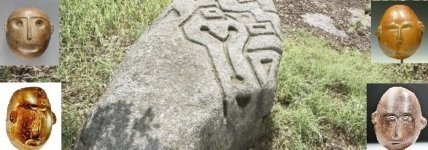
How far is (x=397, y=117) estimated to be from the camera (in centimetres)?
449

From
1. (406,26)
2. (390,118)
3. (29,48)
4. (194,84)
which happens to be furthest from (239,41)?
(29,48)

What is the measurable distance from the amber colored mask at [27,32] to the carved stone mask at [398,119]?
6.32ft

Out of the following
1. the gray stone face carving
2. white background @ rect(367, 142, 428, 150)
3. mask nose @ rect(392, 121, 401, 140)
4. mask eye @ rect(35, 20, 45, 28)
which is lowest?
white background @ rect(367, 142, 428, 150)

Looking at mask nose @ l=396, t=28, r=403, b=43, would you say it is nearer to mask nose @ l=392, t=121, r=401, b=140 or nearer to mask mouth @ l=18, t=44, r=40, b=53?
mask nose @ l=392, t=121, r=401, b=140

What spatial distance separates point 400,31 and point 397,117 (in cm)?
53

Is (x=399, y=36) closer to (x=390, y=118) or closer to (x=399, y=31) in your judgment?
(x=399, y=31)

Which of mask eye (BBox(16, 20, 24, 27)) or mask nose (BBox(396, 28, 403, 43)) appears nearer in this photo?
mask eye (BBox(16, 20, 24, 27))

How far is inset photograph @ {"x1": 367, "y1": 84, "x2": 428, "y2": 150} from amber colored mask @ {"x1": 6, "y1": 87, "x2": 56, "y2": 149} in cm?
182

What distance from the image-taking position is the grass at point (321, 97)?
480 cm

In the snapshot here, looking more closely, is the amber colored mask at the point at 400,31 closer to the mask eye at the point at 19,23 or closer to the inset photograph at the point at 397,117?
the inset photograph at the point at 397,117

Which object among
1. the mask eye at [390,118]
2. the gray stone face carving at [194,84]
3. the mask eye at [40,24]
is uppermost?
the mask eye at [40,24]

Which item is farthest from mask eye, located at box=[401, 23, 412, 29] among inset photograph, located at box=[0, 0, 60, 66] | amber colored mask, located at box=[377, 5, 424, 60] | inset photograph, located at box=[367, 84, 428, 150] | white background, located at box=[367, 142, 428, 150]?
inset photograph, located at box=[0, 0, 60, 66]

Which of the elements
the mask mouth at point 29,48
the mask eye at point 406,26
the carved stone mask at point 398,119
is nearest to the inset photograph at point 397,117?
the carved stone mask at point 398,119

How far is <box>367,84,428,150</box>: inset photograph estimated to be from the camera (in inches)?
178
